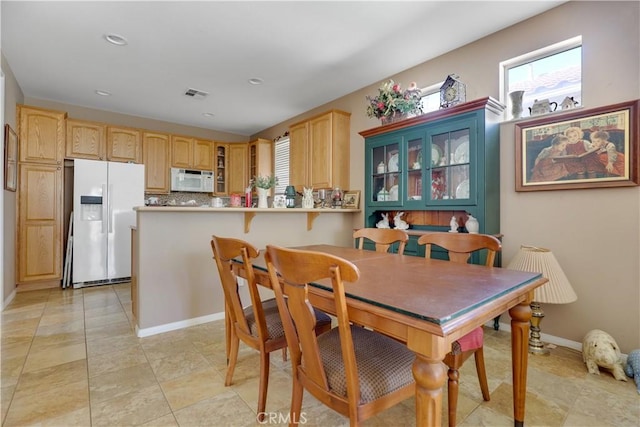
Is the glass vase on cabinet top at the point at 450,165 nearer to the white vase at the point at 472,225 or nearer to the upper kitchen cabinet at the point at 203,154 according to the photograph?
the white vase at the point at 472,225

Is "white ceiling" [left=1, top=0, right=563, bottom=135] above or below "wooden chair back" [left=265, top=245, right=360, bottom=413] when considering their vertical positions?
above

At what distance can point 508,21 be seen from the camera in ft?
8.55

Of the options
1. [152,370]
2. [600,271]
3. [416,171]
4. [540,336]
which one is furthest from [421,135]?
[152,370]

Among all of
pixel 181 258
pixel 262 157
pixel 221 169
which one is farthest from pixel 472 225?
pixel 221 169

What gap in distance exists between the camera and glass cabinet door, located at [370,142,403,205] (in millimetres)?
3309

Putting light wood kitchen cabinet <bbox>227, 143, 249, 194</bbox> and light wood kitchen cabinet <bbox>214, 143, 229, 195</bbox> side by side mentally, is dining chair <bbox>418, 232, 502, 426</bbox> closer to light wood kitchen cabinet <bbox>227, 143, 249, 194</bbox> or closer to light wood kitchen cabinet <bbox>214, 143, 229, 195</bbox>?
light wood kitchen cabinet <bbox>227, 143, 249, 194</bbox>

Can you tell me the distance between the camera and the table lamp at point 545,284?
2180 millimetres

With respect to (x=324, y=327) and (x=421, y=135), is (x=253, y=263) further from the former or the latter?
(x=421, y=135)

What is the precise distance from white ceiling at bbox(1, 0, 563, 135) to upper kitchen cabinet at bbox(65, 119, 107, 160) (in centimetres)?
38

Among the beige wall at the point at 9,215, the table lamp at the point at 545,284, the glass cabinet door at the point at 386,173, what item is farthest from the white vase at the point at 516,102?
the beige wall at the point at 9,215

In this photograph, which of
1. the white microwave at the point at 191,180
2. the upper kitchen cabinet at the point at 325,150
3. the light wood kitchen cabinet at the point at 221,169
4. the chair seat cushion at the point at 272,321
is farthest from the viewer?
the light wood kitchen cabinet at the point at 221,169

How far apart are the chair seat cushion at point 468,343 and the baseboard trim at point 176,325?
228 centimetres

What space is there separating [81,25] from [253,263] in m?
2.70

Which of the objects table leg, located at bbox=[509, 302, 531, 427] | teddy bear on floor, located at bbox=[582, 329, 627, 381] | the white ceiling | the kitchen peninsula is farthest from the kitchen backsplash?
teddy bear on floor, located at bbox=[582, 329, 627, 381]
